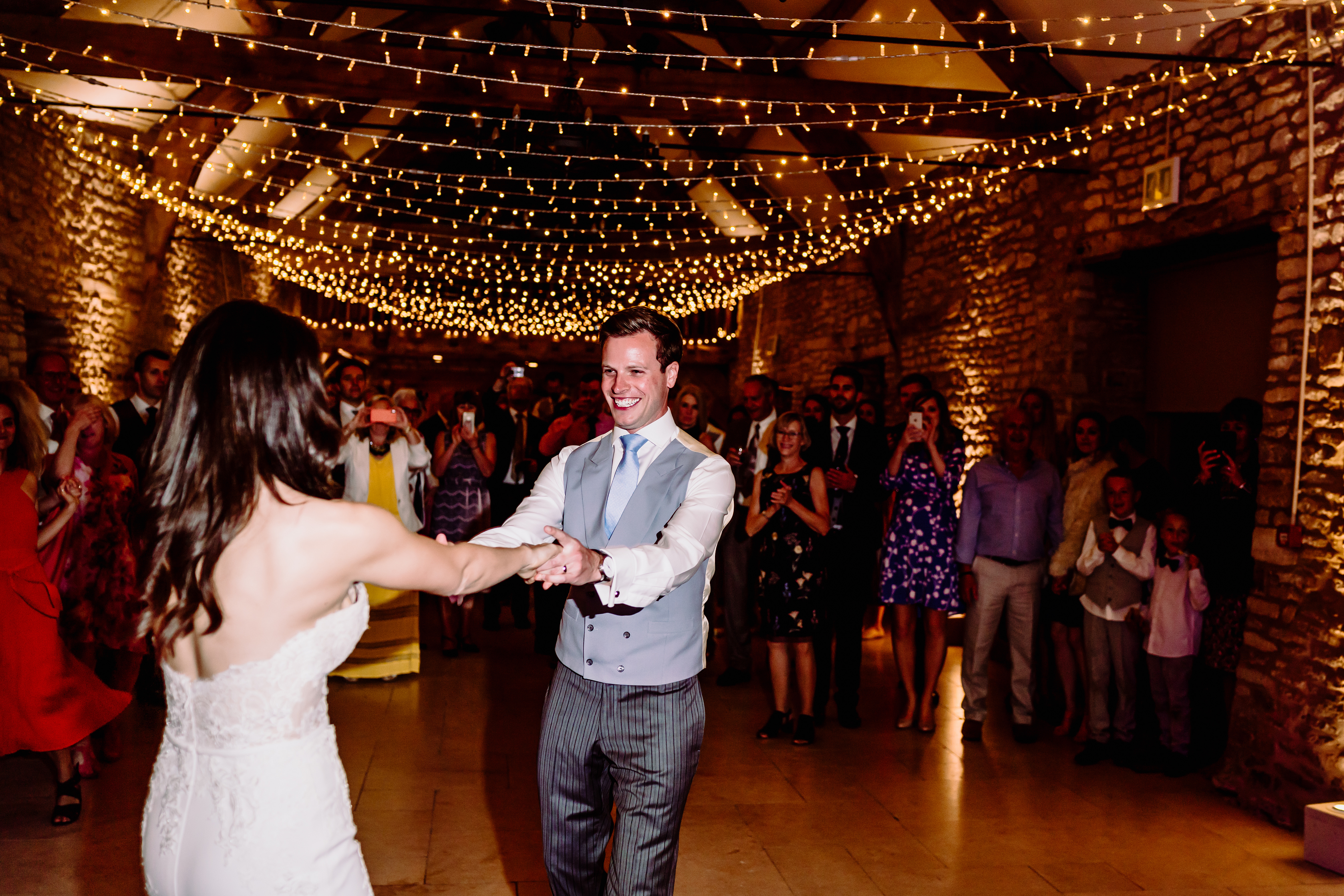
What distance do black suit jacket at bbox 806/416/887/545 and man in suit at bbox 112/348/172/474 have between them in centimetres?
329

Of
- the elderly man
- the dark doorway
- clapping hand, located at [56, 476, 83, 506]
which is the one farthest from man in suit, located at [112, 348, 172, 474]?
the dark doorway

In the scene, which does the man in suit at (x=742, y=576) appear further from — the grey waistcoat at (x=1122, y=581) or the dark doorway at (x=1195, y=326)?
the dark doorway at (x=1195, y=326)

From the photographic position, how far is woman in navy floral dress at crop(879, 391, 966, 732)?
4645 mm

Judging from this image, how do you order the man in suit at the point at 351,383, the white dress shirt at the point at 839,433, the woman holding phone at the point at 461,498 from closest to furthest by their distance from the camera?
the white dress shirt at the point at 839,433, the man in suit at the point at 351,383, the woman holding phone at the point at 461,498

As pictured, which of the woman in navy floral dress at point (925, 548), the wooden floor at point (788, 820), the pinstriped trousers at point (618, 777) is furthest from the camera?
the woman in navy floral dress at point (925, 548)

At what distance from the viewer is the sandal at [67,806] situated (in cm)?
328

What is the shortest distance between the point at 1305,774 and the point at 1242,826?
0.29 m

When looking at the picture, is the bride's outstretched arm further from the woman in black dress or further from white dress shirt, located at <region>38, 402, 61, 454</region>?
white dress shirt, located at <region>38, 402, 61, 454</region>

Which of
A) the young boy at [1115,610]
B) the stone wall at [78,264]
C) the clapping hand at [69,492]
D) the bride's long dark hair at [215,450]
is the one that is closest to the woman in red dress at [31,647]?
the clapping hand at [69,492]

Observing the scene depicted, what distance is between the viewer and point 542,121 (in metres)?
6.06

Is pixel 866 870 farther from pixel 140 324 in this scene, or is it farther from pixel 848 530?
pixel 140 324

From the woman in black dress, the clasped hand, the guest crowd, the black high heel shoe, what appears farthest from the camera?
the black high heel shoe

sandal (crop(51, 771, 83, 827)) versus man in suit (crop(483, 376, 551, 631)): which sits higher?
man in suit (crop(483, 376, 551, 631))

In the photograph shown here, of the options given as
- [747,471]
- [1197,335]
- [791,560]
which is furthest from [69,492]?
[1197,335]
